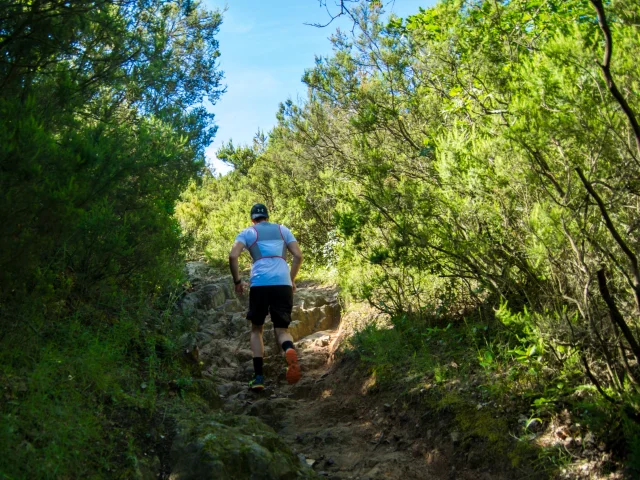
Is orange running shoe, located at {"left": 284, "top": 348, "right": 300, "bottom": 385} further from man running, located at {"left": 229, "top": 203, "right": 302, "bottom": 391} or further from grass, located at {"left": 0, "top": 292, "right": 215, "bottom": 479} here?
grass, located at {"left": 0, "top": 292, "right": 215, "bottom": 479}

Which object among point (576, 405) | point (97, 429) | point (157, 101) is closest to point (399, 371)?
point (576, 405)

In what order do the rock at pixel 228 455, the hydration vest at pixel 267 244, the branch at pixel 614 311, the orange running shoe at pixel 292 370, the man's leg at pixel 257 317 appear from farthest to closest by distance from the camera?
the hydration vest at pixel 267 244 < the man's leg at pixel 257 317 < the orange running shoe at pixel 292 370 < the rock at pixel 228 455 < the branch at pixel 614 311

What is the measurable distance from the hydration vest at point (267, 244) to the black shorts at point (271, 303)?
0.41 metres

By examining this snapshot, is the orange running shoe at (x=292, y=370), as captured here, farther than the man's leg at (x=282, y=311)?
No

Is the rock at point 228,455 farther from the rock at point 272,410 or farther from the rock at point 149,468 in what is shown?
the rock at point 272,410

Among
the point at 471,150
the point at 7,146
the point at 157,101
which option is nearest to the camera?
the point at 7,146

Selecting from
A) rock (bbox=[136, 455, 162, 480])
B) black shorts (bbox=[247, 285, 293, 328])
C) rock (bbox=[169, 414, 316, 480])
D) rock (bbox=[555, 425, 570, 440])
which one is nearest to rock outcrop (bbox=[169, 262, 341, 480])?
rock (bbox=[169, 414, 316, 480])

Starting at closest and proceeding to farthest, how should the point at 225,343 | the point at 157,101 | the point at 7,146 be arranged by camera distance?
the point at 7,146 < the point at 225,343 < the point at 157,101

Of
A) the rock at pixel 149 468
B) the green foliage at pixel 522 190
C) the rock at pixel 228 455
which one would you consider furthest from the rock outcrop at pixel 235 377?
the green foliage at pixel 522 190

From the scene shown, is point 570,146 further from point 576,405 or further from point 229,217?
point 229,217

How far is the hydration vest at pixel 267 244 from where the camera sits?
666 centimetres

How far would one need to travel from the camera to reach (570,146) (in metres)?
3.62

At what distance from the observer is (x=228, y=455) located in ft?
12.0

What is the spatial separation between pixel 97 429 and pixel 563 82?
3.83m
